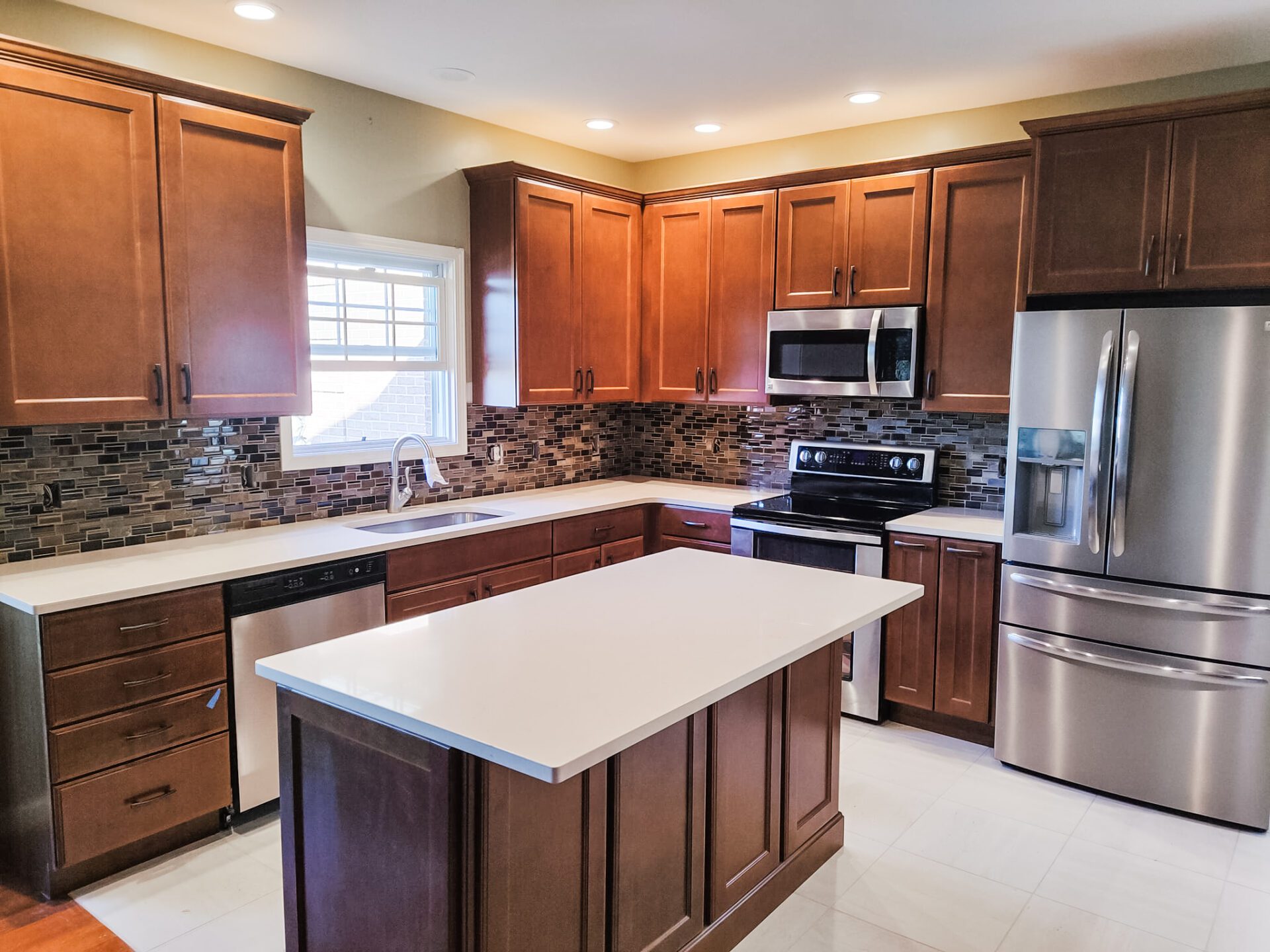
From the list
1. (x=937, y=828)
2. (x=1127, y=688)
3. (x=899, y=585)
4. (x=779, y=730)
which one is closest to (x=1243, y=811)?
(x=1127, y=688)

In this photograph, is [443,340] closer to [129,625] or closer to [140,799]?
[129,625]

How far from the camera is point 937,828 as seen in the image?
9.80 feet

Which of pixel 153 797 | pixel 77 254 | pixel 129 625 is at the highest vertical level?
pixel 77 254

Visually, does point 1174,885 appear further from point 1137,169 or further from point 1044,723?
point 1137,169

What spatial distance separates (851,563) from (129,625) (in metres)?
2.70

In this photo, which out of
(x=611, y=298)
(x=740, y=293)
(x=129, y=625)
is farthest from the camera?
(x=611, y=298)

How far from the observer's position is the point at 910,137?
4.15 m

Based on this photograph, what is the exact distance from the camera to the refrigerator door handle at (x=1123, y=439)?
302 centimetres

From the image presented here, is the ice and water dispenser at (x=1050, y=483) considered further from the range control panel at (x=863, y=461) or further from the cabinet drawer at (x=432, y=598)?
the cabinet drawer at (x=432, y=598)

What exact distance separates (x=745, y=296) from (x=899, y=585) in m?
2.19

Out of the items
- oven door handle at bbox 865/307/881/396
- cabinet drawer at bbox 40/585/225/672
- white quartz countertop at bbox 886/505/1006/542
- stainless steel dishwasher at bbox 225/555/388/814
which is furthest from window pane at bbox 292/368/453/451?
white quartz countertop at bbox 886/505/1006/542

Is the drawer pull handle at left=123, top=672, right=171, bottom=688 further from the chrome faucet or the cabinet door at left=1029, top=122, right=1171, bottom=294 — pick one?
the cabinet door at left=1029, top=122, right=1171, bottom=294

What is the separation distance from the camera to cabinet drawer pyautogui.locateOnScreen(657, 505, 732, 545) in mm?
4223

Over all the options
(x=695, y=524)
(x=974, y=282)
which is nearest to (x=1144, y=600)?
(x=974, y=282)
